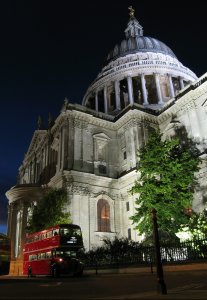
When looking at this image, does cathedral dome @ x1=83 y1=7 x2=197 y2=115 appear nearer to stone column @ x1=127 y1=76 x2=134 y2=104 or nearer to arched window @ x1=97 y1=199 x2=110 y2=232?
stone column @ x1=127 y1=76 x2=134 y2=104

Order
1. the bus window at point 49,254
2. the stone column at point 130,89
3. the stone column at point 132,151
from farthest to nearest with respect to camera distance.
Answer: the stone column at point 130,89
the stone column at point 132,151
the bus window at point 49,254

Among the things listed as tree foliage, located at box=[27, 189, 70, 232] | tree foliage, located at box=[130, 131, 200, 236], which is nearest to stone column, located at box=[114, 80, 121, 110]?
tree foliage, located at box=[27, 189, 70, 232]

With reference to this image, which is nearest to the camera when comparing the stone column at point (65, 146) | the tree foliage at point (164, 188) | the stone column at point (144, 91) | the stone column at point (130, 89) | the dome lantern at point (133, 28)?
the tree foliage at point (164, 188)

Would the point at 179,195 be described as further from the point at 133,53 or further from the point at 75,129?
the point at 133,53

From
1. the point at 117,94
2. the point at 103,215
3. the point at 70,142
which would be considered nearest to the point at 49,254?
the point at 103,215

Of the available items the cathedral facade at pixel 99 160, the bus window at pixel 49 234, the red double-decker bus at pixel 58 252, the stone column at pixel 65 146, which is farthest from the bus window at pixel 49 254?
the stone column at pixel 65 146

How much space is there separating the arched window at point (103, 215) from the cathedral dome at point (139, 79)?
1932 centimetres

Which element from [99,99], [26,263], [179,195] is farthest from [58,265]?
[99,99]

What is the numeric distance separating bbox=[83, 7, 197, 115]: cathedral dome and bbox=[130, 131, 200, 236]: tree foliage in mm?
22765

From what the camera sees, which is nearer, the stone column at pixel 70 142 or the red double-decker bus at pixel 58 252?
the red double-decker bus at pixel 58 252

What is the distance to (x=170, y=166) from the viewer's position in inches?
922

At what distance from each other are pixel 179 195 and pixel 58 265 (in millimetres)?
10381

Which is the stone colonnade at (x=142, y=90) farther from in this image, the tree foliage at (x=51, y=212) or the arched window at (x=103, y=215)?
the tree foliage at (x=51, y=212)

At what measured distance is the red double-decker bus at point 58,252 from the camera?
735 inches
